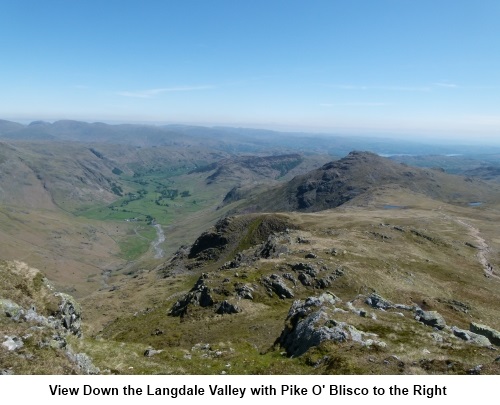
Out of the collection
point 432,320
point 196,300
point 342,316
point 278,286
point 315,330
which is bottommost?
point 196,300

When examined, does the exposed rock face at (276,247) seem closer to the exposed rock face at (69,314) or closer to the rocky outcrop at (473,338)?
the rocky outcrop at (473,338)

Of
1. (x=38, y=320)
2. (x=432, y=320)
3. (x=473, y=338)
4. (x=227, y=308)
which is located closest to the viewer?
(x=38, y=320)

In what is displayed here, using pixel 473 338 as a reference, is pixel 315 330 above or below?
above

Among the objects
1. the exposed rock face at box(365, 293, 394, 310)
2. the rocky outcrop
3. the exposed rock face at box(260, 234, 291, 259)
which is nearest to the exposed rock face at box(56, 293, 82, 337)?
the exposed rock face at box(365, 293, 394, 310)

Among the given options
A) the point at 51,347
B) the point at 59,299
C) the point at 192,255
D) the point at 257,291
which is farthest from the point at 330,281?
the point at 192,255

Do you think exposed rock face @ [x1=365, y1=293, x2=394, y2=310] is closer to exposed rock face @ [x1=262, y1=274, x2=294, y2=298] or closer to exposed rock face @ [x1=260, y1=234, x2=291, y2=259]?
exposed rock face @ [x1=262, y1=274, x2=294, y2=298]

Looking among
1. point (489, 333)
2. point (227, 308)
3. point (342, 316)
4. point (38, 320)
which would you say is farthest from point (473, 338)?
point (38, 320)

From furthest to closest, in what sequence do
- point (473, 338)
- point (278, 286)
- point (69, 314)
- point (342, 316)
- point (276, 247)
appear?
point (276, 247), point (278, 286), point (342, 316), point (69, 314), point (473, 338)

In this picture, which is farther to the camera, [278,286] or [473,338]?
[278,286]

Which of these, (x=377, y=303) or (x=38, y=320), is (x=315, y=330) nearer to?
(x=377, y=303)

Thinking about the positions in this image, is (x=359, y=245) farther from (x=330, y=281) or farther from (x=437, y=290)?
(x=330, y=281)
